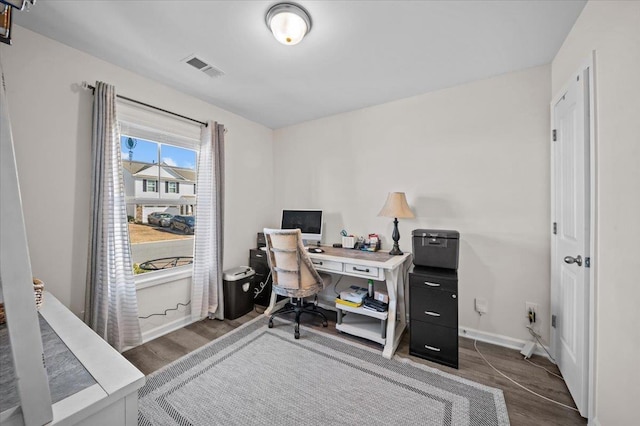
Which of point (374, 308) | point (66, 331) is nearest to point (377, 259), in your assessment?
point (374, 308)

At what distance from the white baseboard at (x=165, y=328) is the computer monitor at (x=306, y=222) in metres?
1.46

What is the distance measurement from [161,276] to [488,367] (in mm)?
2929

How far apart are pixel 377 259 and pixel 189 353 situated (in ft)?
5.86

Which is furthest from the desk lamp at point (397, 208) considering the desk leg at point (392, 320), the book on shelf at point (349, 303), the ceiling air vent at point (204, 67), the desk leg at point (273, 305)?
the ceiling air vent at point (204, 67)

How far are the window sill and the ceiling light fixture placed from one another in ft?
7.54

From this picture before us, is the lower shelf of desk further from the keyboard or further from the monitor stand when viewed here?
the monitor stand

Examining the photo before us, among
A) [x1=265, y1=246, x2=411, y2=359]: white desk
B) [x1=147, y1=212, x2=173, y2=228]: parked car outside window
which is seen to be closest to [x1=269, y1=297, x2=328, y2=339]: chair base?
[x1=265, y1=246, x2=411, y2=359]: white desk

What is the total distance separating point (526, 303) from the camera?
6.93 feet

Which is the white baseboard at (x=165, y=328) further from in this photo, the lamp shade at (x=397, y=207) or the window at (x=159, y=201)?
the lamp shade at (x=397, y=207)

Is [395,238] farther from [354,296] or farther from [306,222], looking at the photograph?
[306,222]

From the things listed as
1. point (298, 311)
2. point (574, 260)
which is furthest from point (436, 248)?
point (298, 311)

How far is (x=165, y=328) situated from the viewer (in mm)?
2410

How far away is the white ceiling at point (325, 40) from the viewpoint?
4.85 ft

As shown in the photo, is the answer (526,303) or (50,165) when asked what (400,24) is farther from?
(50,165)
